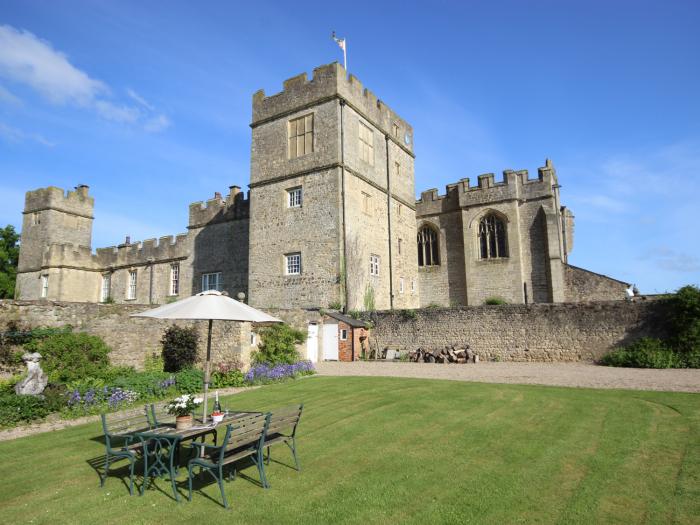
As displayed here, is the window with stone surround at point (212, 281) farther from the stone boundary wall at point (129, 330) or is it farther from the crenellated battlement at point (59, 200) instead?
the crenellated battlement at point (59, 200)

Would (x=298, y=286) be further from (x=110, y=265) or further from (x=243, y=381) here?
(x=110, y=265)

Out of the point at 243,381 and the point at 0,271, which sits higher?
the point at 0,271

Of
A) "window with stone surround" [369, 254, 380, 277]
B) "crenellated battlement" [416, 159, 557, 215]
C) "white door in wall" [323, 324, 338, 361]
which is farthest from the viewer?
"crenellated battlement" [416, 159, 557, 215]

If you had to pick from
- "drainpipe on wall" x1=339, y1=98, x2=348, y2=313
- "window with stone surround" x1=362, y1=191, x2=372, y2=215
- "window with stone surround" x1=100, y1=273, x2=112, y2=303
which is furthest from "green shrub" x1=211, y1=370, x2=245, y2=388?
"window with stone surround" x1=100, y1=273, x2=112, y2=303

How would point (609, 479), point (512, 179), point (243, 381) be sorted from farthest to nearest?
point (512, 179) → point (243, 381) → point (609, 479)

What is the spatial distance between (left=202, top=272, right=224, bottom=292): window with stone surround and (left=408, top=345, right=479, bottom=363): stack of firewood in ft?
45.0

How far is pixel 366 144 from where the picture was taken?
24906 millimetres

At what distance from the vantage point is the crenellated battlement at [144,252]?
3084 centimetres

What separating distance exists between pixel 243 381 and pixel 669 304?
15214mm

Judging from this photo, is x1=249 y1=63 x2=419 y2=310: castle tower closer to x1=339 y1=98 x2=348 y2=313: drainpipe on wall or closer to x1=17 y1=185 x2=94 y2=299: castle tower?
x1=339 y1=98 x2=348 y2=313: drainpipe on wall

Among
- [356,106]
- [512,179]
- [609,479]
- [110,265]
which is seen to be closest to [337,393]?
[609,479]

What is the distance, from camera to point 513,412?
8938 millimetres

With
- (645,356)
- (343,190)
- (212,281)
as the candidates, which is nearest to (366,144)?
(343,190)

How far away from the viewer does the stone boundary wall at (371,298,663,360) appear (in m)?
17.2
